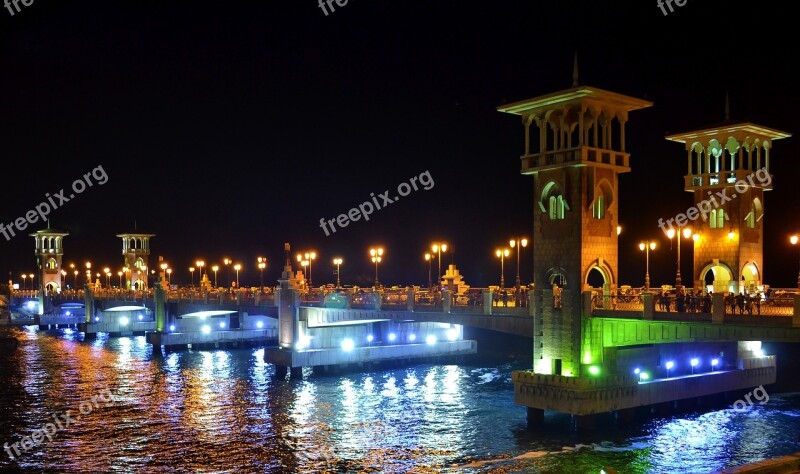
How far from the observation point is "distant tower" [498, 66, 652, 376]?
3991 cm

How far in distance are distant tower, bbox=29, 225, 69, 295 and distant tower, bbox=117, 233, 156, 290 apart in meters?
15.2

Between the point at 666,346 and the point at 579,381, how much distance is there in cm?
899

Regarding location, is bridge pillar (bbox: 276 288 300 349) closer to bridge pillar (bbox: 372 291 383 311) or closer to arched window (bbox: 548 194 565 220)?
bridge pillar (bbox: 372 291 383 311)

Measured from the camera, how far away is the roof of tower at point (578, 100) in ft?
130

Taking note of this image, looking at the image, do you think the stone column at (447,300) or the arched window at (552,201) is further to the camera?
the stone column at (447,300)

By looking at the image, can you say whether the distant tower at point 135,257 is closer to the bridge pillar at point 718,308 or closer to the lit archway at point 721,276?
the lit archway at point 721,276

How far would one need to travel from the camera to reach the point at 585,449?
35812 mm

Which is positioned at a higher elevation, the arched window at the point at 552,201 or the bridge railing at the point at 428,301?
the arched window at the point at 552,201

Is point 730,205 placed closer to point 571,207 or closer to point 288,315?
point 571,207

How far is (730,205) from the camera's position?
49781 millimetres

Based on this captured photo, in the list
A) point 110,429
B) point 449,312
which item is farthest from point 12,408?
point 449,312

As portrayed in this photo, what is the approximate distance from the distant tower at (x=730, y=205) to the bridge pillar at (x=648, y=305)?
13253mm

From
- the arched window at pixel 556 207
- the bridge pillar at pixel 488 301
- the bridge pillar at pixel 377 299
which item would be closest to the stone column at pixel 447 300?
the bridge pillar at pixel 488 301

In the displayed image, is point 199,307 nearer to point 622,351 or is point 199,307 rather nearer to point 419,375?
point 419,375
